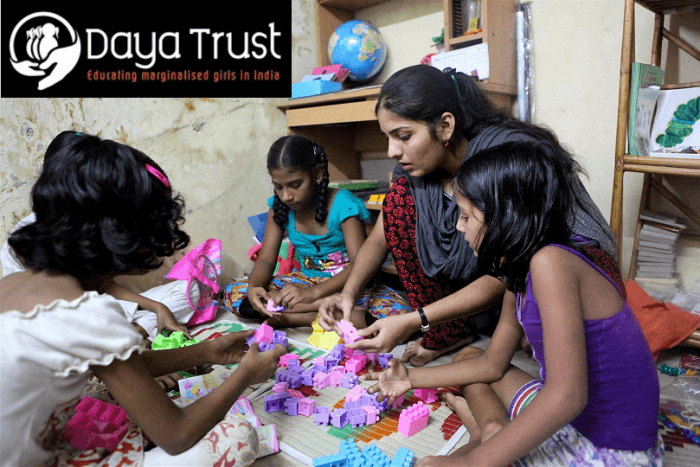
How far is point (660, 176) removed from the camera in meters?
2.16

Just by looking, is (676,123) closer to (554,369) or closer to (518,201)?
(518,201)

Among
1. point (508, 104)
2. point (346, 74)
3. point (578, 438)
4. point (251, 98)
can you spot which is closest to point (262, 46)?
point (251, 98)

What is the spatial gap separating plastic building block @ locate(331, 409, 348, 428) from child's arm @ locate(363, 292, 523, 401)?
0.18 m

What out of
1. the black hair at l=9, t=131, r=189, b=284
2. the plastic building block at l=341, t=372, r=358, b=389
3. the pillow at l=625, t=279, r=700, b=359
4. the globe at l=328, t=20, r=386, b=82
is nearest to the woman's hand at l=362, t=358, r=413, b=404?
the plastic building block at l=341, t=372, r=358, b=389

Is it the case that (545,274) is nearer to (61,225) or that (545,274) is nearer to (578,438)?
(578,438)

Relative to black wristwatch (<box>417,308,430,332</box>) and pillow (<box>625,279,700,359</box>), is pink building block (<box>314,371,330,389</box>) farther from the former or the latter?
pillow (<box>625,279,700,359</box>)

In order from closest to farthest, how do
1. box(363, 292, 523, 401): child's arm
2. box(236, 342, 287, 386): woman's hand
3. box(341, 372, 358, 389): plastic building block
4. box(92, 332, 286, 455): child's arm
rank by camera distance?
box(92, 332, 286, 455): child's arm
box(236, 342, 287, 386): woman's hand
box(363, 292, 523, 401): child's arm
box(341, 372, 358, 389): plastic building block

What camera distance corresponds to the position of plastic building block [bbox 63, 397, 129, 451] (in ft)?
3.64

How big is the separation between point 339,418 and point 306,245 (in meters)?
1.09

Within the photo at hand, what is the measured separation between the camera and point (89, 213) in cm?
96

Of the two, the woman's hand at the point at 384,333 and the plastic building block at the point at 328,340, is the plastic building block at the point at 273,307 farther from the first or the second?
the woman's hand at the point at 384,333

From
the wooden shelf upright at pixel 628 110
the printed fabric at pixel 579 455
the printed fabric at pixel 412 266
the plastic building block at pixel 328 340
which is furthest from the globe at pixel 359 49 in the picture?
the printed fabric at pixel 579 455

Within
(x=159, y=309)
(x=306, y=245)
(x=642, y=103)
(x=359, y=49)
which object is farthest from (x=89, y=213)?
(x=359, y=49)

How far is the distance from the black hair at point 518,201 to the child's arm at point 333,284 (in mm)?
1119
